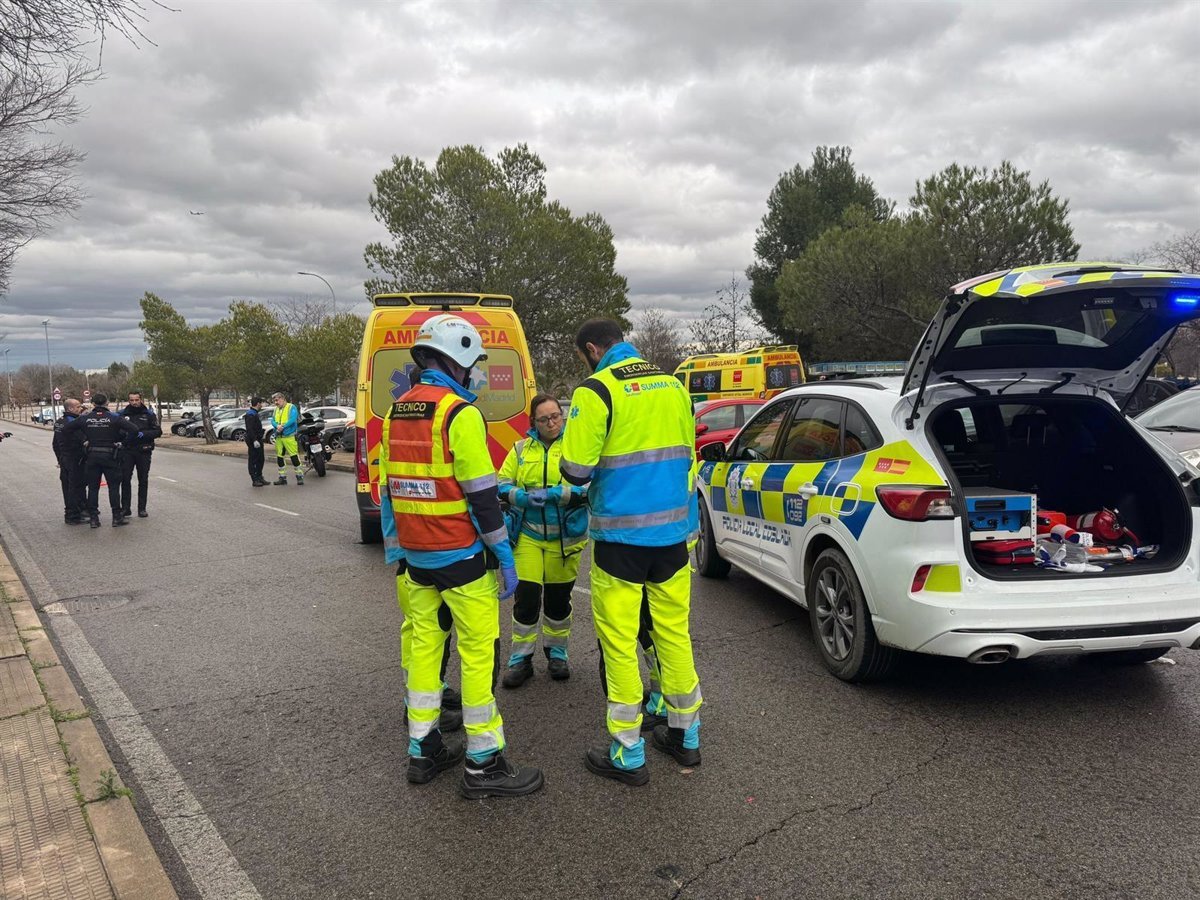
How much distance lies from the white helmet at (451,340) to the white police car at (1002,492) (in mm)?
2121

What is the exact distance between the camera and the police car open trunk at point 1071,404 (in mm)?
3693

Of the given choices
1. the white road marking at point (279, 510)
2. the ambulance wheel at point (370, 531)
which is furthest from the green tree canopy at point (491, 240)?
the ambulance wheel at point (370, 531)

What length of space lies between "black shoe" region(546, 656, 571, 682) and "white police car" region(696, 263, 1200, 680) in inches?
58.1

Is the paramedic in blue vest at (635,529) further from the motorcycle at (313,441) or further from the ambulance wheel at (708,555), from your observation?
the motorcycle at (313,441)

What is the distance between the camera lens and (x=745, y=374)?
22141 millimetres

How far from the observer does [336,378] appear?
34.1 metres

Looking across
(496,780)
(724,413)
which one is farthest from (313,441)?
(496,780)

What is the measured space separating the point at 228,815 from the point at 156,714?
137cm

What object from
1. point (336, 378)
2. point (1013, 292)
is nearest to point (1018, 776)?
point (1013, 292)

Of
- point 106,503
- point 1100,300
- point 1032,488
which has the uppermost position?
point 1100,300

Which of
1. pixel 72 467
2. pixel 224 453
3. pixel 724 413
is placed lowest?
pixel 224 453

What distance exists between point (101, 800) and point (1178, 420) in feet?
30.2

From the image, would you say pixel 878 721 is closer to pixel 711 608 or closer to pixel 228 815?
pixel 711 608

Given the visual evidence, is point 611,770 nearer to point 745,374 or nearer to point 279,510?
point 279,510
